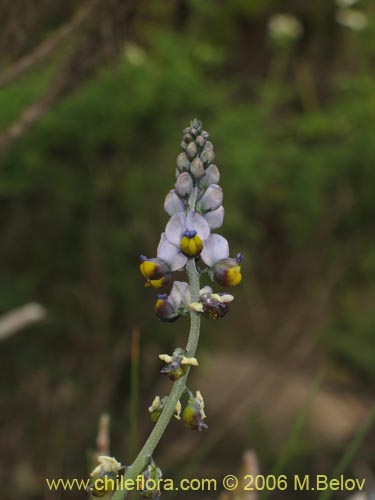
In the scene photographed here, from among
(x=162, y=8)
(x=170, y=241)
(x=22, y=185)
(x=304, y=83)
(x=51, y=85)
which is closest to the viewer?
(x=170, y=241)

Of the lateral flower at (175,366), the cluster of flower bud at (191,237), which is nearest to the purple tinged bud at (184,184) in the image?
the cluster of flower bud at (191,237)

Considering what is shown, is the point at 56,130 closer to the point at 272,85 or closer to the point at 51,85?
the point at 51,85

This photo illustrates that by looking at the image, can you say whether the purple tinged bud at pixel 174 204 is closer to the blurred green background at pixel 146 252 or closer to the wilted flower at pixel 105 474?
the wilted flower at pixel 105 474

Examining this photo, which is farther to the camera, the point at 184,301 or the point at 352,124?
the point at 352,124

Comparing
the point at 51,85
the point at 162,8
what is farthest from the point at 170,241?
the point at 162,8

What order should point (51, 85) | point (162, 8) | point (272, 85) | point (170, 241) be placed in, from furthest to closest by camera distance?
point (162, 8), point (272, 85), point (51, 85), point (170, 241)

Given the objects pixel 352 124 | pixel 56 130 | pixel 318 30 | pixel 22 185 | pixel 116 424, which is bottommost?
pixel 116 424

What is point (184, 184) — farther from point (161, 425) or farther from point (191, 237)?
point (161, 425)
